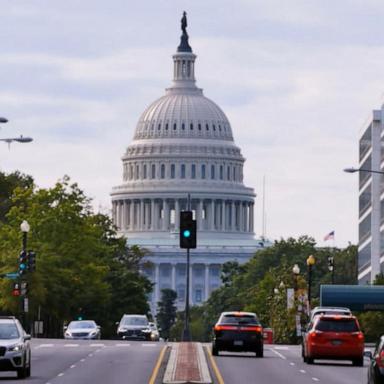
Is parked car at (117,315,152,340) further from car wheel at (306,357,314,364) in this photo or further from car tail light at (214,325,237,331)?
car wheel at (306,357,314,364)

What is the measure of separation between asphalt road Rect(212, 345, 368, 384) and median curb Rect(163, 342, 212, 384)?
0.62 meters

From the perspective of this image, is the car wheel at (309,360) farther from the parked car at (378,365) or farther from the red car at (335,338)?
the parked car at (378,365)

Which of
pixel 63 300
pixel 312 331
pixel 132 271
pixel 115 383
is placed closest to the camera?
pixel 115 383

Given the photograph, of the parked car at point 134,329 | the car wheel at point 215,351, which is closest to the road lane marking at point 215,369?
the car wheel at point 215,351

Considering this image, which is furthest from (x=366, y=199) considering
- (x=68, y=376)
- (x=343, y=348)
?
(x=68, y=376)

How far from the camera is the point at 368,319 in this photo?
4289 inches

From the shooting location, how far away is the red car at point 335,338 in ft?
197

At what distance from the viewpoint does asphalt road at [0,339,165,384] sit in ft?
162

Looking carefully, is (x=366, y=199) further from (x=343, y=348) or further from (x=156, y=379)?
(x=156, y=379)

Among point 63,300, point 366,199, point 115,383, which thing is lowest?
point 115,383

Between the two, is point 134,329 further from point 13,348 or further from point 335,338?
point 13,348

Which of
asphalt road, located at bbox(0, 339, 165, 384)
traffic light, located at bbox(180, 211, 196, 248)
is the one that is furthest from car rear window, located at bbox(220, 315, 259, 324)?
traffic light, located at bbox(180, 211, 196, 248)

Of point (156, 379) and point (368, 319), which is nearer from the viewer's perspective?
point (156, 379)

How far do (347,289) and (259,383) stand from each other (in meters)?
63.6
